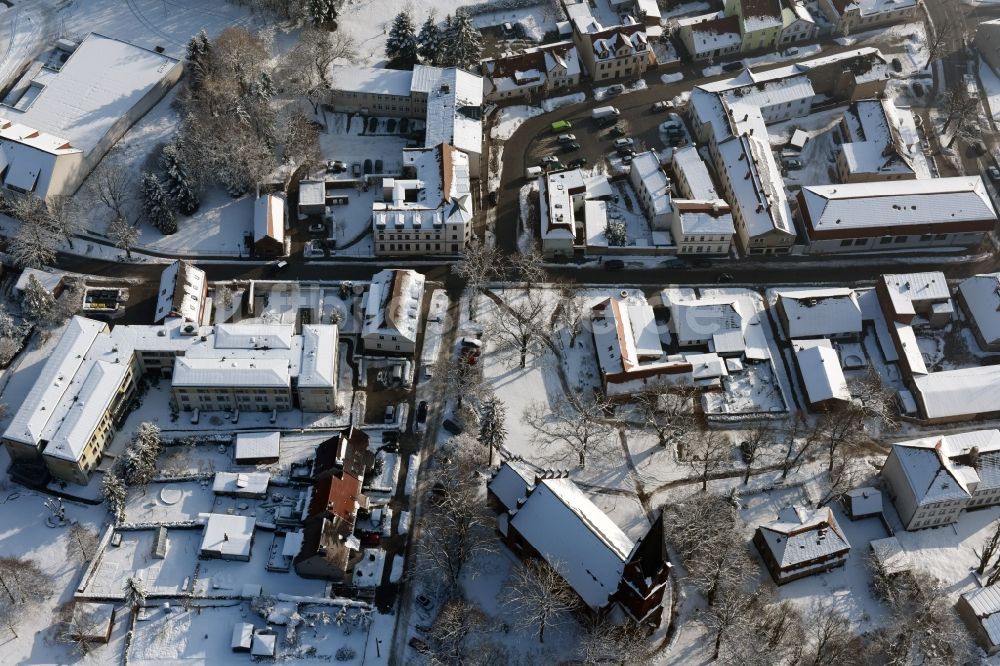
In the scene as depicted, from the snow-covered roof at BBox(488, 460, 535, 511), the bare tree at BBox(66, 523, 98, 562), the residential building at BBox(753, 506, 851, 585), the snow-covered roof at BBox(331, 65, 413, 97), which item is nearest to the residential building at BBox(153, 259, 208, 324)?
the bare tree at BBox(66, 523, 98, 562)

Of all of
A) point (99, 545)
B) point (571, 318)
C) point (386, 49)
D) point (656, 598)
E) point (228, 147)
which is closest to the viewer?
point (656, 598)

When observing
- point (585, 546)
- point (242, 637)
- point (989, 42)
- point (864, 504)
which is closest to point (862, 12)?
point (989, 42)

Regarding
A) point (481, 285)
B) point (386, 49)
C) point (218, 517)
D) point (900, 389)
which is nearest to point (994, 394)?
point (900, 389)

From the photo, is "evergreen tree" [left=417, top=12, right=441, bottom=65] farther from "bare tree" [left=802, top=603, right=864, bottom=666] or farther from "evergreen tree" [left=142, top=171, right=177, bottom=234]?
"bare tree" [left=802, top=603, right=864, bottom=666]

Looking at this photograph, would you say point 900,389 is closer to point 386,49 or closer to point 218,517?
point 218,517

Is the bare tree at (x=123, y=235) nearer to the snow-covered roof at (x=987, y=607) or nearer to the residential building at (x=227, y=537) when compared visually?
the residential building at (x=227, y=537)

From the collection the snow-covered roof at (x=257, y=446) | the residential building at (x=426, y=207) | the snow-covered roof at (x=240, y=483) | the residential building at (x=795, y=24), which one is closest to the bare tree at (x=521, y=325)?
the residential building at (x=426, y=207)
